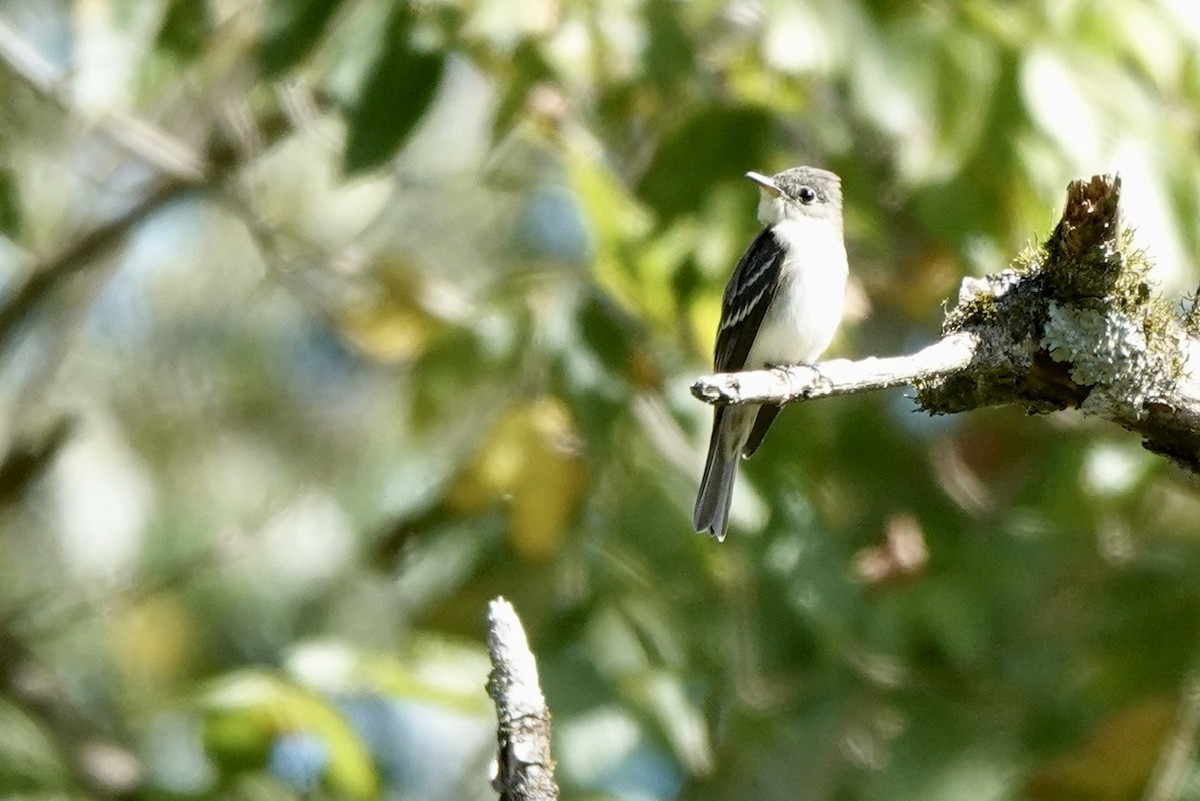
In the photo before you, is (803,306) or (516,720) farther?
(803,306)

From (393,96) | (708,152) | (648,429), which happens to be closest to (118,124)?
(393,96)

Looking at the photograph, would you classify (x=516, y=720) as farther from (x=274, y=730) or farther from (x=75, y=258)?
(x=75, y=258)

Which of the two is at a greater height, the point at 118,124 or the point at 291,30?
the point at 118,124

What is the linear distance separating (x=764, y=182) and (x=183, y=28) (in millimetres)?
1742

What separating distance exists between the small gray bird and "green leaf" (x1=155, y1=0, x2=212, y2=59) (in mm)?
1663

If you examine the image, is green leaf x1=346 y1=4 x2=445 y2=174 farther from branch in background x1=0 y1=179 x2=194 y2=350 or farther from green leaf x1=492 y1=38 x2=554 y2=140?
branch in background x1=0 y1=179 x2=194 y2=350

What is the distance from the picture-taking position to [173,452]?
888cm

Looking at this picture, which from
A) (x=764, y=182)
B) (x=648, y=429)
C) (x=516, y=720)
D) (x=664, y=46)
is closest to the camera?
(x=516, y=720)

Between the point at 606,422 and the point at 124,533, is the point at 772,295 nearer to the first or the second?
the point at 606,422

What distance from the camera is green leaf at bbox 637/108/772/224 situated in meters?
5.25

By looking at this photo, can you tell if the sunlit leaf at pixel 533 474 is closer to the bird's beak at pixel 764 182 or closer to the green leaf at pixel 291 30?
the bird's beak at pixel 764 182

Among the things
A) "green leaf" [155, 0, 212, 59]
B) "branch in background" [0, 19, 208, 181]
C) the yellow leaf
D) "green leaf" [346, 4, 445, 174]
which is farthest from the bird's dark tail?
"branch in background" [0, 19, 208, 181]

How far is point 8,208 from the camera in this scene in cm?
466

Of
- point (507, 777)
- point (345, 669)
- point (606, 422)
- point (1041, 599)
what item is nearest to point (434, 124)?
point (606, 422)
